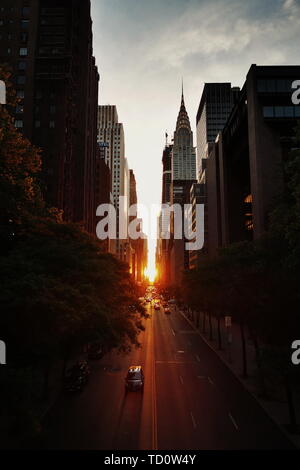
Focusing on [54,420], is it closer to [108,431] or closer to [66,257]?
[108,431]

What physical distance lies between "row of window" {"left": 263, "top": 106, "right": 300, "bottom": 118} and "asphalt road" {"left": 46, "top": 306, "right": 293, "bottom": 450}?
38.3 m

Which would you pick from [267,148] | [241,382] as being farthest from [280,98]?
[241,382]

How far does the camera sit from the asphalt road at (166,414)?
15094 millimetres

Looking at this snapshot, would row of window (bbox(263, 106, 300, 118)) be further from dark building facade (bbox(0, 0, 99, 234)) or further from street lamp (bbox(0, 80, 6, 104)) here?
street lamp (bbox(0, 80, 6, 104))

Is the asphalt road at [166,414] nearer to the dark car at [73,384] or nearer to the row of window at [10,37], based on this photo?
the dark car at [73,384]

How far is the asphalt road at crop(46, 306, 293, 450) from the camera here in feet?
49.5

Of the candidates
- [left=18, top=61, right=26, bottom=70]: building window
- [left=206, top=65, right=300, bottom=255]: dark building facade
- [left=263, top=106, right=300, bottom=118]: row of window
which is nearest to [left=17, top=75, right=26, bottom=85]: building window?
[left=18, top=61, right=26, bottom=70]: building window

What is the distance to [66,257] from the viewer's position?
1644 cm

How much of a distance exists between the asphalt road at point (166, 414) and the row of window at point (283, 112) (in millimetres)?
38270

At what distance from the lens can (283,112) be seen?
48688 millimetres

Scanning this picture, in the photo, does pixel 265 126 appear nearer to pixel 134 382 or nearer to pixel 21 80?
pixel 134 382

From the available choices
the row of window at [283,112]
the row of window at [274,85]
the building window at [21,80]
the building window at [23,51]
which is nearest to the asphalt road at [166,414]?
the row of window at [283,112]

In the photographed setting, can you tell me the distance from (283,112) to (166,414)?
1834 inches

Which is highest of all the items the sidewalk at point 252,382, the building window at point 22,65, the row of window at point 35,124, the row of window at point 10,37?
the row of window at point 10,37
